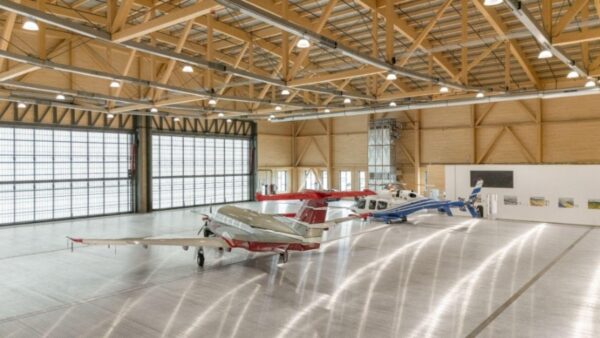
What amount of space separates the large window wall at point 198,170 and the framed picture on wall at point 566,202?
25.1m

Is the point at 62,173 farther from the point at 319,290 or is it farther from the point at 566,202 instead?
the point at 566,202

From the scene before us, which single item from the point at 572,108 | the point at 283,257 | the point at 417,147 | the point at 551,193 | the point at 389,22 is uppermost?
the point at 389,22

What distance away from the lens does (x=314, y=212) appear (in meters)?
16.5

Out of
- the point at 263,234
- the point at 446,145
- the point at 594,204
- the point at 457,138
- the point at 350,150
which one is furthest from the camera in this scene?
the point at 350,150

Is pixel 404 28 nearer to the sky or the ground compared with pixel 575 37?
nearer to the sky

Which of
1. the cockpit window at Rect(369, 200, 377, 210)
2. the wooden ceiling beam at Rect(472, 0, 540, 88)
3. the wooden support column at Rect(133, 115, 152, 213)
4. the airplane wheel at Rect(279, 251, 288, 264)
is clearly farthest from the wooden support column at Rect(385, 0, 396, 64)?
the wooden support column at Rect(133, 115, 152, 213)

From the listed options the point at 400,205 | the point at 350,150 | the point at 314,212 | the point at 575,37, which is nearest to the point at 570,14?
the point at 575,37

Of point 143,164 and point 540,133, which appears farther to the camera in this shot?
point 143,164

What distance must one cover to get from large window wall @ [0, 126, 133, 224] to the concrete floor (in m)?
5.95

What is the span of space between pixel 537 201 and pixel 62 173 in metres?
30.2

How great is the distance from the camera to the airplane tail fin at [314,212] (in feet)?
54.3

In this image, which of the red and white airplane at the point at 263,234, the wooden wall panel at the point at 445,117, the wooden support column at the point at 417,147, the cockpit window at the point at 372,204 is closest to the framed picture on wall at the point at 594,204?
the wooden wall panel at the point at 445,117

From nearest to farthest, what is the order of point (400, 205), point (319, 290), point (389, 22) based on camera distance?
point (319, 290)
point (389, 22)
point (400, 205)

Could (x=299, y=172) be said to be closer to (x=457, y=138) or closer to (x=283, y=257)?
(x=457, y=138)
